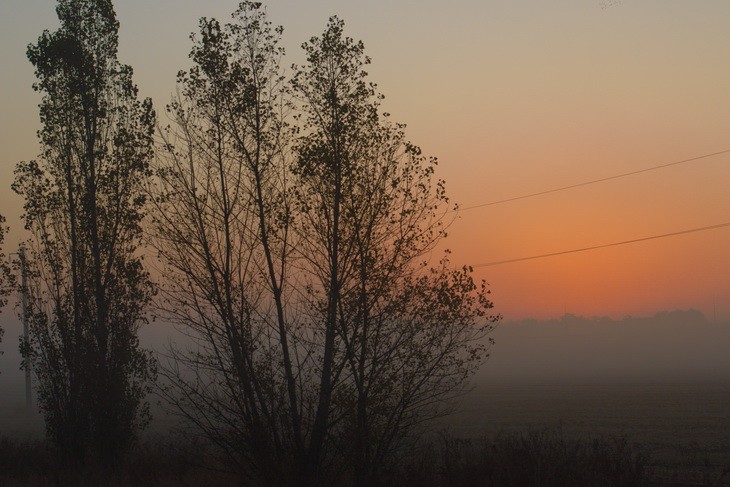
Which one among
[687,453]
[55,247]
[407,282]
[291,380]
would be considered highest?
[55,247]

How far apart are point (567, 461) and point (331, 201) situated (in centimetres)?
797

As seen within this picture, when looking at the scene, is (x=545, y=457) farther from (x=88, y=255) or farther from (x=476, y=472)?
(x=88, y=255)

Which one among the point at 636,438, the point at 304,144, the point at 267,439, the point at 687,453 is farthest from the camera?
the point at 636,438

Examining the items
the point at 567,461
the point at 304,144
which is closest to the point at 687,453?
the point at 567,461

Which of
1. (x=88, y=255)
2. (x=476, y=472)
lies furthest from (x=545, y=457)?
(x=88, y=255)

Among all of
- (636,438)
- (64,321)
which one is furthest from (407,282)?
(636,438)

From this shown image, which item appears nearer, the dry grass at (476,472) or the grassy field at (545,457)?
the dry grass at (476,472)

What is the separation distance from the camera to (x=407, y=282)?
1852 centimetres

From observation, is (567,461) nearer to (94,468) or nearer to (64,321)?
(94,468)

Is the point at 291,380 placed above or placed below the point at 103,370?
below

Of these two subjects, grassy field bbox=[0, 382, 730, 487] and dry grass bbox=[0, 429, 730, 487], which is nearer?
dry grass bbox=[0, 429, 730, 487]

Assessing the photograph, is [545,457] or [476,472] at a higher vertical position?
[545,457]

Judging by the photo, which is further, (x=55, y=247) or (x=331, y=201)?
(x=55, y=247)

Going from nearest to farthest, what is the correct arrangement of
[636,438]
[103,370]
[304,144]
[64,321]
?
[304,144]
[103,370]
[64,321]
[636,438]
